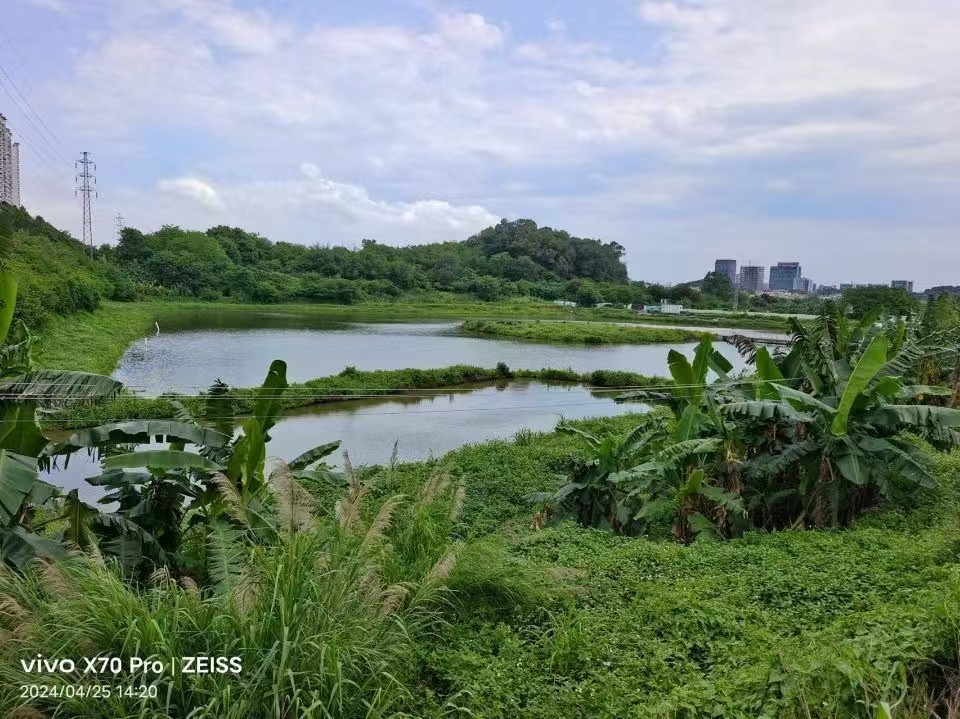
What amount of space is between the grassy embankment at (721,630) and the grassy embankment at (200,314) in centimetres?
1360

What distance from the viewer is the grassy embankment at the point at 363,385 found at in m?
13.7

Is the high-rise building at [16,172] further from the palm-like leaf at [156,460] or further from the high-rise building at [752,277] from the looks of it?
the high-rise building at [752,277]

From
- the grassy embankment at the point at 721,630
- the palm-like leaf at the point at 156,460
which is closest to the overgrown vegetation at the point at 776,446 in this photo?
the grassy embankment at the point at 721,630

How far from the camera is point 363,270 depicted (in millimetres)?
72812

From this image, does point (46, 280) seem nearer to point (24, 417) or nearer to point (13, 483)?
point (24, 417)

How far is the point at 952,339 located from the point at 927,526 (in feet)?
26.3

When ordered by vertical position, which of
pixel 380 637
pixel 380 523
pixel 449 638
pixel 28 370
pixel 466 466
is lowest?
pixel 466 466

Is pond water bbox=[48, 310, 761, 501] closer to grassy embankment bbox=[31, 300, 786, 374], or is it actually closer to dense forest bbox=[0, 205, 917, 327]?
grassy embankment bbox=[31, 300, 786, 374]

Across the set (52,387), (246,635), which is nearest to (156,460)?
(52,387)

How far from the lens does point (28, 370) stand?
→ 18.1 ft

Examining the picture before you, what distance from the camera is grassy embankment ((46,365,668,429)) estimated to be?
13688 millimetres

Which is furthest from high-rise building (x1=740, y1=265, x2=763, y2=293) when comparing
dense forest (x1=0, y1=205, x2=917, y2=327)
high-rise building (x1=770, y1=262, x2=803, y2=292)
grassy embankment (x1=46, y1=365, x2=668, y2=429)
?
grassy embankment (x1=46, y1=365, x2=668, y2=429)

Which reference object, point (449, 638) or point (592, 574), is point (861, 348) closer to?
point (592, 574)

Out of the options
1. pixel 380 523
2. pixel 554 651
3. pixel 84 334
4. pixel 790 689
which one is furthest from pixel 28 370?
pixel 84 334
